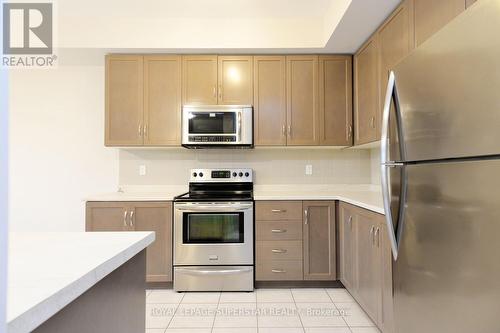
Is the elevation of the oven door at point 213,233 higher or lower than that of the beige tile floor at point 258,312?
higher

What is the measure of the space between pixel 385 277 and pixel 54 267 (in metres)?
1.74

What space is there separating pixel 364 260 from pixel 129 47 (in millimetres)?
2774

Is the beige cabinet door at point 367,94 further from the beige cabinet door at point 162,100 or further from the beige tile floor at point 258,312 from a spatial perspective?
the beige cabinet door at point 162,100

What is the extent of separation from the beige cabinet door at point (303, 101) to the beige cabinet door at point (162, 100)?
112 cm

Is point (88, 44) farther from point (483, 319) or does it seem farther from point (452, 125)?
point (483, 319)

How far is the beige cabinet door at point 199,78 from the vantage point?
9.64 ft

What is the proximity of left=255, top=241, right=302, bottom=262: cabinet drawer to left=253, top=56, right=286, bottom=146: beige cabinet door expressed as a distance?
1004 millimetres

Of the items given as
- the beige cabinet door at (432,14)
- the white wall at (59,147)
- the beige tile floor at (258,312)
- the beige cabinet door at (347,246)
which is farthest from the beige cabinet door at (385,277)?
the white wall at (59,147)

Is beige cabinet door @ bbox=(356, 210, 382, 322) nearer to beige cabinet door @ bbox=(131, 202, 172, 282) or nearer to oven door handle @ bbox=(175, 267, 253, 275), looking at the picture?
oven door handle @ bbox=(175, 267, 253, 275)

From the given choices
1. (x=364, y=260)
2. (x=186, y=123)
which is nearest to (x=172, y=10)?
(x=186, y=123)

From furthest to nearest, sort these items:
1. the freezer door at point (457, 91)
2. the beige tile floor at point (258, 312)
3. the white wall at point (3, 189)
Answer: the beige tile floor at point (258, 312)
the freezer door at point (457, 91)
the white wall at point (3, 189)

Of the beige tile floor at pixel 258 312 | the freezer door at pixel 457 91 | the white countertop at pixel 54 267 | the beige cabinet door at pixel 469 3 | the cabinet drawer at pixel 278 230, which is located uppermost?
the beige cabinet door at pixel 469 3

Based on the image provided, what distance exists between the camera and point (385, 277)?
178 cm

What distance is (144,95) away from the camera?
2.94 m
